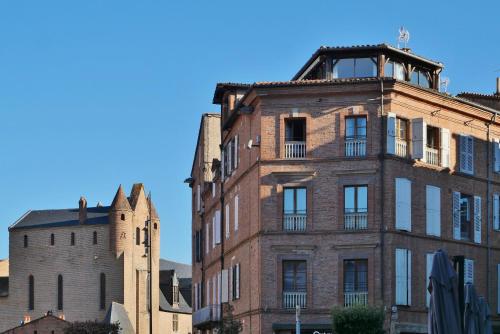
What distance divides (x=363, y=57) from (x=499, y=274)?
1155 centimetres

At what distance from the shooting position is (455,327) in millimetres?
25594

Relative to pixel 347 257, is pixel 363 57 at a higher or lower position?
higher

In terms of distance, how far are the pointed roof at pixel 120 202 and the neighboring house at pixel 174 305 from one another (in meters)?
11.8

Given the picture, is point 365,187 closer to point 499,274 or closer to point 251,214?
point 251,214

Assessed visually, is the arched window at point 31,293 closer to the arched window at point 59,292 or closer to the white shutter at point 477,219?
the arched window at point 59,292

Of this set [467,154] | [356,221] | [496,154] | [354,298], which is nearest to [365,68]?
[467,154]

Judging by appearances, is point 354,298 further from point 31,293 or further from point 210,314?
point 31,293

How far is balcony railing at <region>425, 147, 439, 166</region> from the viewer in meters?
46.8

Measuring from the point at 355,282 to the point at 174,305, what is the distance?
3093 inches

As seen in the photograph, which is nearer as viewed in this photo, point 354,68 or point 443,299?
point 443,299

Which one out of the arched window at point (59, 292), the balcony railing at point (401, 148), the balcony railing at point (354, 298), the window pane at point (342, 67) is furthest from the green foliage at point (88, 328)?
the balcony railing at point (401, 148)

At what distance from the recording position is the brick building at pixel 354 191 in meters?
44.8

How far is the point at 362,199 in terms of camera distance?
45.1 metres

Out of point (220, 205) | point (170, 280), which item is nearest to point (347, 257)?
point (220, 205)
